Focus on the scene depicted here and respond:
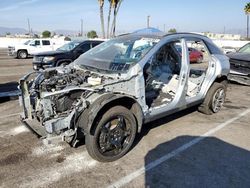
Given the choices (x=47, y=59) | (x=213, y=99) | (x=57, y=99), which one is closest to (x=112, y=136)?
(x=57, y=99)

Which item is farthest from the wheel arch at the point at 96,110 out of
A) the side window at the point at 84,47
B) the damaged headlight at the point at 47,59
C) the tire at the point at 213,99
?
the side window at the point at 84,47

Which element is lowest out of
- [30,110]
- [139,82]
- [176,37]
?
[30,110]

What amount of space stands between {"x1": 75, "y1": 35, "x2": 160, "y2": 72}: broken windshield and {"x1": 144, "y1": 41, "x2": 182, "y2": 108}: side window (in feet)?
1.66

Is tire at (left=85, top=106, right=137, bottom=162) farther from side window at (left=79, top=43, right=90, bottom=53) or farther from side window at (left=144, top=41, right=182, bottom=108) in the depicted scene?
side window at (left=79, top=43, right=90, bottom=53)

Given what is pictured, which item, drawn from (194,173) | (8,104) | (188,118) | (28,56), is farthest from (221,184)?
(28,56)

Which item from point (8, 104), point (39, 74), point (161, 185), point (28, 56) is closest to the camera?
point (161, 185)

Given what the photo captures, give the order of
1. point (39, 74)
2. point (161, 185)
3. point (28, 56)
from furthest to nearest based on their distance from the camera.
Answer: point (28, 56) → point (39, 74) → point (161, 185)

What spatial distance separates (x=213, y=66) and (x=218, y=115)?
1.16 m

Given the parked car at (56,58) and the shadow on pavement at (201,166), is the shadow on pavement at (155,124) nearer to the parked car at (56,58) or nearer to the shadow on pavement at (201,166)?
the shadow on pavement at (201,166)

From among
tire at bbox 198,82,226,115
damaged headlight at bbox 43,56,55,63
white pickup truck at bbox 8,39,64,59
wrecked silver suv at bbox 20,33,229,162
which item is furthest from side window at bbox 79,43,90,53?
white pickup truck at bbox 8,39,64,59

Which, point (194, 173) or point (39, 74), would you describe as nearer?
point (194, 173)

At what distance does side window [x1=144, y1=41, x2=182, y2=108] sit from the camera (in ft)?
18.5

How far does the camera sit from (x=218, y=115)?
6.51 metres

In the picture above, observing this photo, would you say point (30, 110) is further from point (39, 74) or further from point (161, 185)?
point (161, 185)
